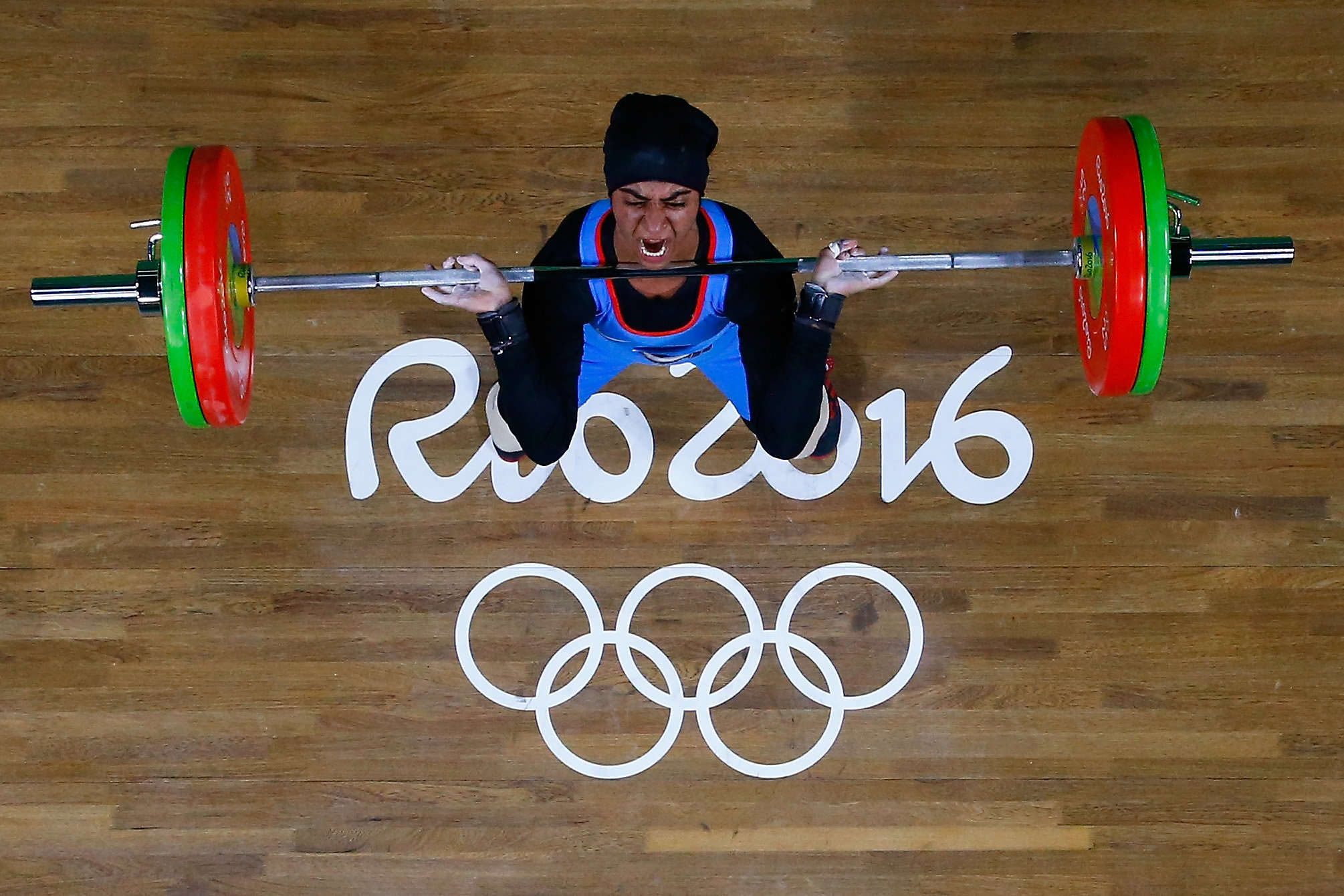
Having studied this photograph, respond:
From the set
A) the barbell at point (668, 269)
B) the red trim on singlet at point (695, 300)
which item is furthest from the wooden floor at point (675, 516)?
the barbell at point (668, 269)

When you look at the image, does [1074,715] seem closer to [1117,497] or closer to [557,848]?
[1117,497]

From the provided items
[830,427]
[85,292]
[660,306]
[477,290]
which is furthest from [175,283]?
[830,427]

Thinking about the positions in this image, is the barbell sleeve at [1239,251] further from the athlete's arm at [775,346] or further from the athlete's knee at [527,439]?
the athlete's knee at [527,439]

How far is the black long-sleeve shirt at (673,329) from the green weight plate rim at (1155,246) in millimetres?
585

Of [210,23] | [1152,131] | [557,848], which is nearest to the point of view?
[1152,131]

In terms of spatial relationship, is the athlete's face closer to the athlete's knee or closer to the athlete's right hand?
the athlete's right hand

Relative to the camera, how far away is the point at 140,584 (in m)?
2.86

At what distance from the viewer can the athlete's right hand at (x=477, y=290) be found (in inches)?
82.5

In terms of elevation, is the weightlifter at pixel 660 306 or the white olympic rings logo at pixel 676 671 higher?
the weightlifter at pixel 660 306

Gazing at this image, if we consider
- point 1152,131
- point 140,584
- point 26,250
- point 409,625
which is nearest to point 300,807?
point 409,625

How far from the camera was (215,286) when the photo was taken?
1.97 meters

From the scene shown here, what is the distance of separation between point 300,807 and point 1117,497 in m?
2.21

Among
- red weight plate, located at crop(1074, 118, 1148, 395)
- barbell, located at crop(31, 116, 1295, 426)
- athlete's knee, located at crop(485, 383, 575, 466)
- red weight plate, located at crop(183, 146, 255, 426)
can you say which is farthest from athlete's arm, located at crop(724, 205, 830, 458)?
red weight plate, located at crop(183, 146, 255, 426)

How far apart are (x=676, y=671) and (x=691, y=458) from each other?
54 centimetres
